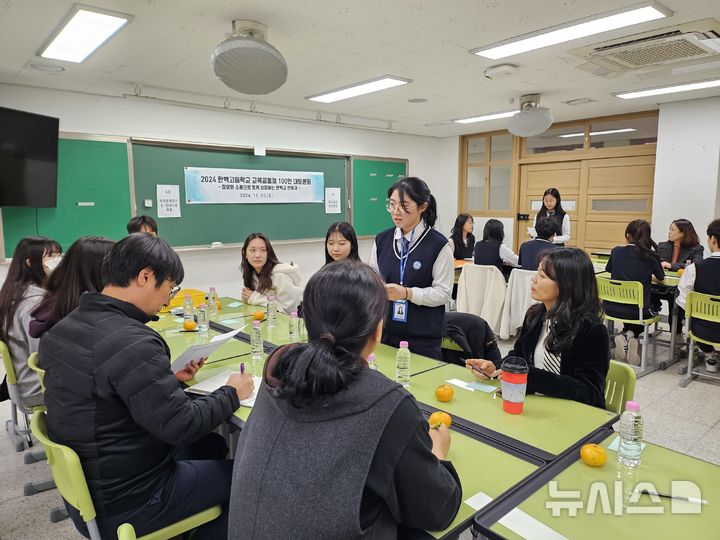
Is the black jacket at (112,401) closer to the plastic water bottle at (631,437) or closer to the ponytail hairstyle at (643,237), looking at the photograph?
the plastic water bottle at (631,437)

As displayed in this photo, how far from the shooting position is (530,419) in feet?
5.21

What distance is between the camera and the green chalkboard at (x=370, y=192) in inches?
271

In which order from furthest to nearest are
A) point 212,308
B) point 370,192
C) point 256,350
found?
point 370,192, point 212,308, point 256,350

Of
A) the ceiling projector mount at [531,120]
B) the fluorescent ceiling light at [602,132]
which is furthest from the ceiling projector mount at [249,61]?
the fluorescent ceiling light at [602,132]

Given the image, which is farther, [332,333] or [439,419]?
[439,419]

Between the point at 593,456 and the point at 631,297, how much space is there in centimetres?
342

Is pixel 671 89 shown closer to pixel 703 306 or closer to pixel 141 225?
pixel 703 306

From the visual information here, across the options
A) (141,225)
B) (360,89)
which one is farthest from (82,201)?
(360,89)

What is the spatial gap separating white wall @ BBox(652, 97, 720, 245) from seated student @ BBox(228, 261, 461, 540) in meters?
5.97

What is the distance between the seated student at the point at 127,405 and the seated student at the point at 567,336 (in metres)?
1.19

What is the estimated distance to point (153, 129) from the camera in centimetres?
500

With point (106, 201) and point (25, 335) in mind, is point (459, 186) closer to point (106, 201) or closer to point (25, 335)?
point (106, 201)

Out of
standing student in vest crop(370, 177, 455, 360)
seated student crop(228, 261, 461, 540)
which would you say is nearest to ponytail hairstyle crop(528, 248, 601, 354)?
standing student in vest crop(370, 177, 455, 360)

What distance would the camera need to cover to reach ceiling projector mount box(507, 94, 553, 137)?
4.75 meters
